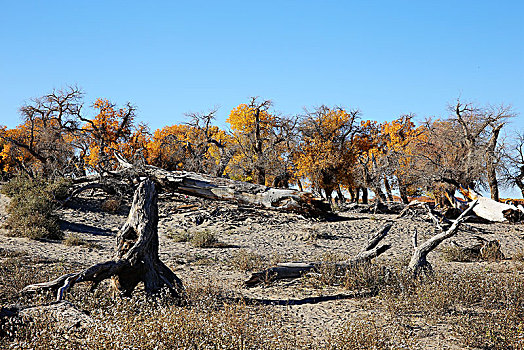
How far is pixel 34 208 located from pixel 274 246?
795cm

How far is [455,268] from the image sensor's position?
1024 cm

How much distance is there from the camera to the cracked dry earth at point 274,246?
6.44 metres

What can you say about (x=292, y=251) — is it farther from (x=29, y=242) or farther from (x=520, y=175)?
(x=520, y=175)

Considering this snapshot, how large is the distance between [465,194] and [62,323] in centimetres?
2571

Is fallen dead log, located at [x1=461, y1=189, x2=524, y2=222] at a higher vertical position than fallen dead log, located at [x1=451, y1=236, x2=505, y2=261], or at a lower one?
higher

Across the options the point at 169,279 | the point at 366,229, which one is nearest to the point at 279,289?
the point at 169,279

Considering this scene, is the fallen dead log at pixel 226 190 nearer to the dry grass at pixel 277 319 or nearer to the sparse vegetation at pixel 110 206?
the sparse vegetation at pixel 110 206

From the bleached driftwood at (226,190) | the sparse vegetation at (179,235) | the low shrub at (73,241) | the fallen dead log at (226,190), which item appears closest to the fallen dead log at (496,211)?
the bleached driftwood at (226,190)

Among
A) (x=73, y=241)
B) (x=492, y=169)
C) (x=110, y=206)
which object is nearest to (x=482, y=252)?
(x=73, y=241)

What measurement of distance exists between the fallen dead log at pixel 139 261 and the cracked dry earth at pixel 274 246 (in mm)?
1222

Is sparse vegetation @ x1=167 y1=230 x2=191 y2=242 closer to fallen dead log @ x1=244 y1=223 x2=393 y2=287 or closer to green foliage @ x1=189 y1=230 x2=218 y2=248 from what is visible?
green foliage @ x1=189 y1=230 x2=218 y2=248

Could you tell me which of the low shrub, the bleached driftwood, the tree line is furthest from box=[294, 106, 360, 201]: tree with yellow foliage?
the low shrub

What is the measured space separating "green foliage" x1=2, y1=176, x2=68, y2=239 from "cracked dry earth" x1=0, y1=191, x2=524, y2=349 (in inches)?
19.2

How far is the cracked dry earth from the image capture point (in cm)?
644
